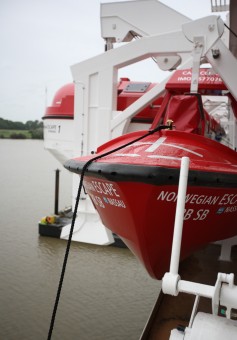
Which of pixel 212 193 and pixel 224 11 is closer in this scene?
pixel 212 193

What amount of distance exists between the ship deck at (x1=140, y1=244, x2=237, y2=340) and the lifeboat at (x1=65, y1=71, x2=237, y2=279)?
0.36 m

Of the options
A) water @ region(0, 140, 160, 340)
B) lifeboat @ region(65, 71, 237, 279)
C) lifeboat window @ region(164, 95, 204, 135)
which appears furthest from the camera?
water @ region(0, 140, 160, 340)

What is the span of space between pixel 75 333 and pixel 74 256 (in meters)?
2.17

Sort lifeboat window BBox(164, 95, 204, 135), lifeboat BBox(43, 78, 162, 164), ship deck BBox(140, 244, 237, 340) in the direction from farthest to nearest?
1. lifeboat BBox(43, 78, 162, 164)
2. lifeboat window BBox(164, 95, 204, 135)
3. ship deck BBox(140, 244, 237, 340)

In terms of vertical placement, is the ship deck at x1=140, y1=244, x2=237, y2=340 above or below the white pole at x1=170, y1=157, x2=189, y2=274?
below

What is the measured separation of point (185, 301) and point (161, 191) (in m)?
1.27

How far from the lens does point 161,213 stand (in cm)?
234

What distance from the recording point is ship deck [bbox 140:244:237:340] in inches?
103

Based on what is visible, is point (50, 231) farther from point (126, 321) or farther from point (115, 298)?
point (126, 321)

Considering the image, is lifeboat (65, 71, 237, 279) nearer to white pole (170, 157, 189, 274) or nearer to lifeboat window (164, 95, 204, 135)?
lifeboat window (164, 95, 204, 135)

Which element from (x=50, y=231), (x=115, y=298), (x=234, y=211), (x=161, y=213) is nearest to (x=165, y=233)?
(x=161, y=213)

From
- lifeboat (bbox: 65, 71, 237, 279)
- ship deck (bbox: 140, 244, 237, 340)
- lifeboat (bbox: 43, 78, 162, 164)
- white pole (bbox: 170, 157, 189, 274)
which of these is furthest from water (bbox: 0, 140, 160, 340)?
white pole (bbox: 170, 157, 189, 274)

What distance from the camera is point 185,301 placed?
9.96 ft

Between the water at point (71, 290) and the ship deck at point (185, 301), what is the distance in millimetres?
504
